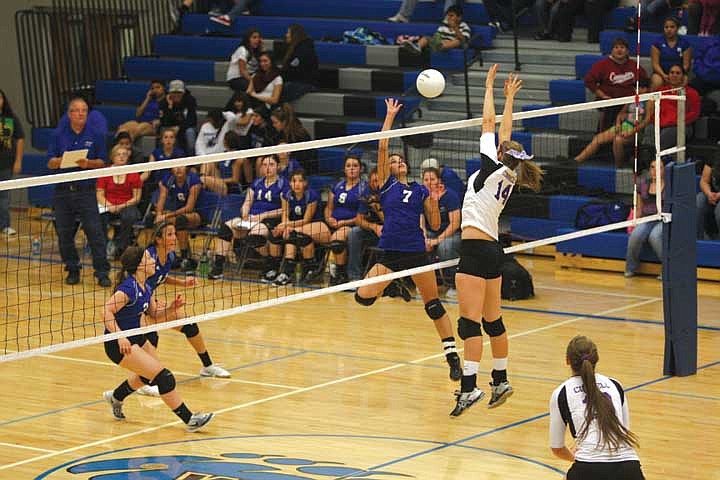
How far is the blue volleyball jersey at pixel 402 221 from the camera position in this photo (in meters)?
11.2

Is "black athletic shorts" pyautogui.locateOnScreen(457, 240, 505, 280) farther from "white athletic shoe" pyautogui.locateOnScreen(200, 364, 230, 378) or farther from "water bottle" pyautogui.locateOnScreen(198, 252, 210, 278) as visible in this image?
"water bottle" pyautogui.locateOnScreen(198, 252, 210, 278)

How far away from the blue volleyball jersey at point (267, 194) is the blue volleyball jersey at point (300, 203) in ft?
0.36

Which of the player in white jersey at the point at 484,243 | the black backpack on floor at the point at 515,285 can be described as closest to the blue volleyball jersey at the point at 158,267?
the player in white jersey at the point at 484,243

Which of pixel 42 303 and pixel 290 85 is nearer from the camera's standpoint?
pixel 42 303

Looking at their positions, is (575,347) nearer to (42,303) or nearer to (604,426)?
(604,426)

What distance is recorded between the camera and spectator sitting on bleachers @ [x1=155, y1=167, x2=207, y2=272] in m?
17.1

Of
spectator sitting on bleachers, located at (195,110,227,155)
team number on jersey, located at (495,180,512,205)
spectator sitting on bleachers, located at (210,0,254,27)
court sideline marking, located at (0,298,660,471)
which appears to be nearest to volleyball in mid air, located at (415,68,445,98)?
team number on jersey, located at (495,180,512,205)

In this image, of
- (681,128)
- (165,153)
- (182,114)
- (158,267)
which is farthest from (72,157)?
(681,128)

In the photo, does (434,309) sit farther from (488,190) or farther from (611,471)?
(611,471)

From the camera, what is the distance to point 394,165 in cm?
1158

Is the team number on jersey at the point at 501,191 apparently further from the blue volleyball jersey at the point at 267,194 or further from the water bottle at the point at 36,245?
the water bottle at the point at 36,245

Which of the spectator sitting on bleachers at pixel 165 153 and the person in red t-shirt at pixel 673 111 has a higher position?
the person in red t-shirt at pixel 673 111

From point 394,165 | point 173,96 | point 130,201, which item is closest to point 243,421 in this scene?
point 394,165

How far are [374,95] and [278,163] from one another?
4.28 meters
